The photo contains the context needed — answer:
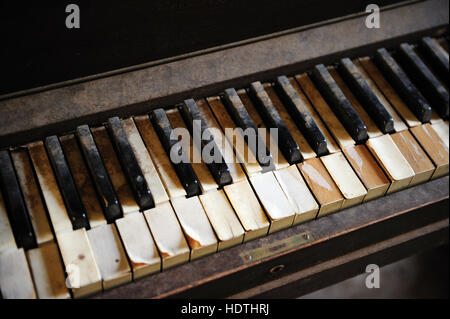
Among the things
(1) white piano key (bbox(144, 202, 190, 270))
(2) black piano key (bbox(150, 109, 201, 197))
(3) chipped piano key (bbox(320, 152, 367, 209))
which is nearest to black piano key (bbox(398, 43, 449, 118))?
(3) chipped piano key (bbox(320, 152, 367, 209))

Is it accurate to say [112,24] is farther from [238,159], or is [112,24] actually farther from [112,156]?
[238,159]

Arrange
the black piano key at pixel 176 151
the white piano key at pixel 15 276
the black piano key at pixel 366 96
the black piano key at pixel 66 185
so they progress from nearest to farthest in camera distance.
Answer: the white piano key at pixel 15 276
the black piano key at pixel 66 185
the black piano key at pixel 176 151
the black piano key at pixel 366 96

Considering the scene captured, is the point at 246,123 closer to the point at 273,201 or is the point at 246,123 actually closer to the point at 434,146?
the point at 273,201

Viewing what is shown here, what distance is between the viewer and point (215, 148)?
156cm

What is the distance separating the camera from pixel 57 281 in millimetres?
1276

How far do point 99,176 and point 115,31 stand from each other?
1.40 feet

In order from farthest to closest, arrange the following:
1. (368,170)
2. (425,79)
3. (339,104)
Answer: (425,79) → (339,104) → (368,170)

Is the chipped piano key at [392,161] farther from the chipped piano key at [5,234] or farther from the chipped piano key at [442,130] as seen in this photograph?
the chipped piano key at [5,234]

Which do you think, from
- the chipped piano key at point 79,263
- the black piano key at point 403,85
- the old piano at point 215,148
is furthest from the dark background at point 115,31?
the chipped piano key at point 79,263

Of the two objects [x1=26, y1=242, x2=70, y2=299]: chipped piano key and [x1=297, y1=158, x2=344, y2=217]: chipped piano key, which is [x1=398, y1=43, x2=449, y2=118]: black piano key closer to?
[x1=297, y1=158, x2=344, y2=217]: chipped piano key

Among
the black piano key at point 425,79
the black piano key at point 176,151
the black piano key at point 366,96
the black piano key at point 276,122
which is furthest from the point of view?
the black piano key at point 425,79

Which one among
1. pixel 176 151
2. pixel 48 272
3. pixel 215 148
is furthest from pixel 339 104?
pixel 48 272

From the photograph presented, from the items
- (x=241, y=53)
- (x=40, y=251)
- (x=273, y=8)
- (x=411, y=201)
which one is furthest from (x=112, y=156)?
(x=411, y=201)

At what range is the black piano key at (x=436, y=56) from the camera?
6.37 feet
